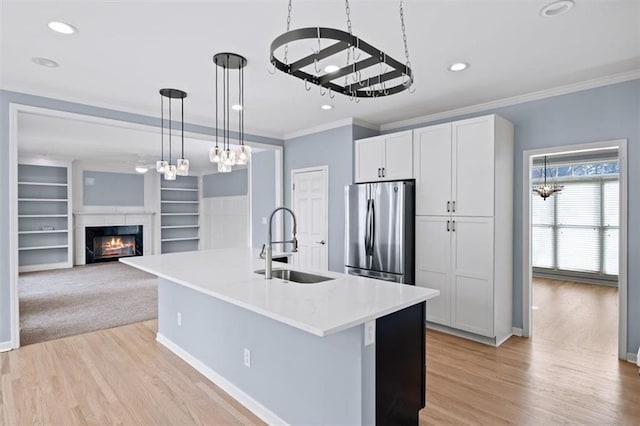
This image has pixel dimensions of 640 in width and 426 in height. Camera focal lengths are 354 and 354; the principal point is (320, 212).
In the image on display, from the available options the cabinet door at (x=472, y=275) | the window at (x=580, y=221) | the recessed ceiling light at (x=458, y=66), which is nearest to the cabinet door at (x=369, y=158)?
the cabinet door at (x=472, y=275)

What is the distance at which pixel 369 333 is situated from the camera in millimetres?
1791

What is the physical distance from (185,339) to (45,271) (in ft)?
22.1

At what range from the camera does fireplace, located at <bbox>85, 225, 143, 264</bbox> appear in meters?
8.82

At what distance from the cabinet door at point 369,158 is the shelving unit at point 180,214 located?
7126 millimetres

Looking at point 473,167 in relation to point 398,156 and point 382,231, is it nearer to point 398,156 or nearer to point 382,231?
point 398,156

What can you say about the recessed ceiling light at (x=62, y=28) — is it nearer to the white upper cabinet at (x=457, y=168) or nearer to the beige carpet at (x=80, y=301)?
the beige carpet at (x=80, y=301)

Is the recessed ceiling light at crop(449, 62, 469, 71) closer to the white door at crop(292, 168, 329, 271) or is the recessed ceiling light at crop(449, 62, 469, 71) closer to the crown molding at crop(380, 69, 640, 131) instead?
the crown molding at crop(380, 69, 640, 131)

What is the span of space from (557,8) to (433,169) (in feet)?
→ 6.40

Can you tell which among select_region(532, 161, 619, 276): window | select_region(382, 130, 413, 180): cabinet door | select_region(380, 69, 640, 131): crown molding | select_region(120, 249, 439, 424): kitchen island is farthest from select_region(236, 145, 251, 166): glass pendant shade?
select_region(532, 161, 619, 276): window

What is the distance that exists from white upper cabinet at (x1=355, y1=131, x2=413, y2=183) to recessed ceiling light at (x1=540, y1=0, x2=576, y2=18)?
6.48ft

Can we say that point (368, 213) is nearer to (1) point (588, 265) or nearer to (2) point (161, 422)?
(2) point (161, 422)

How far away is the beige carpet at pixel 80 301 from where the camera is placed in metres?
4.09

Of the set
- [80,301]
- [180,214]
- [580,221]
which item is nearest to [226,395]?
[80,301]

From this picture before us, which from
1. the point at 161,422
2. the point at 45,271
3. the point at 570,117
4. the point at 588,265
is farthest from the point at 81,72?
the point at 588,265
